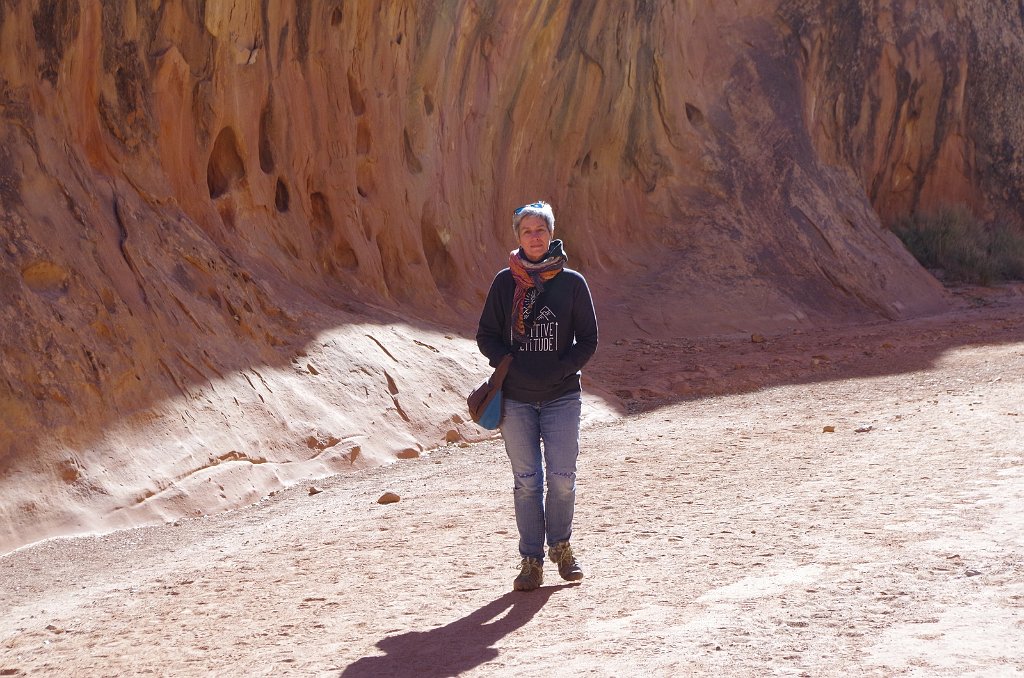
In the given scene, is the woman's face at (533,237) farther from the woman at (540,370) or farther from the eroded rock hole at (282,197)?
the eroded rock hole at (282,197)

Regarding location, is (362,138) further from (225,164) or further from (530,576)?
(530,576)

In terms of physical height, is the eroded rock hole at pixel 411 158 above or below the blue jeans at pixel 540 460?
above

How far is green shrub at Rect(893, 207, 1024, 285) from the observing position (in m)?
23.1

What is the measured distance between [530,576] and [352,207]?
7669mm

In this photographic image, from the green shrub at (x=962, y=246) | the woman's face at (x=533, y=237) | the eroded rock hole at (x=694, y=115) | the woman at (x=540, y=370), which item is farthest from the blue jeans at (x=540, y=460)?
the green shrub at (x=962, y=246)

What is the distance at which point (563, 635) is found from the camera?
4375 millimetres

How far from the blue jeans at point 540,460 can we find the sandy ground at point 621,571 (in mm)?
255

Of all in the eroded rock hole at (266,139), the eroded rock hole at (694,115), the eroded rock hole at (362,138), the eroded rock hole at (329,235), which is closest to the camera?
the eroded rock hole at (266,139)

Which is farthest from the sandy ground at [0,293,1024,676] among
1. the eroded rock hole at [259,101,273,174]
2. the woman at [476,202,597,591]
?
the eroded rock hole at [259,101,273,174]

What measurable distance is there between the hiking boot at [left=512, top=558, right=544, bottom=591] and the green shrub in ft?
64.7

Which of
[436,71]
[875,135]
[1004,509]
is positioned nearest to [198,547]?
[1004,509]

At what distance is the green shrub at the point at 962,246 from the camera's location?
2311 cm

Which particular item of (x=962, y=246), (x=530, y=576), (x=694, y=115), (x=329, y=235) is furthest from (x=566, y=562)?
(x=962, y=246)

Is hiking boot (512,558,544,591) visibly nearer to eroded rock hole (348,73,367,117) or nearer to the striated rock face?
the striated rock face
